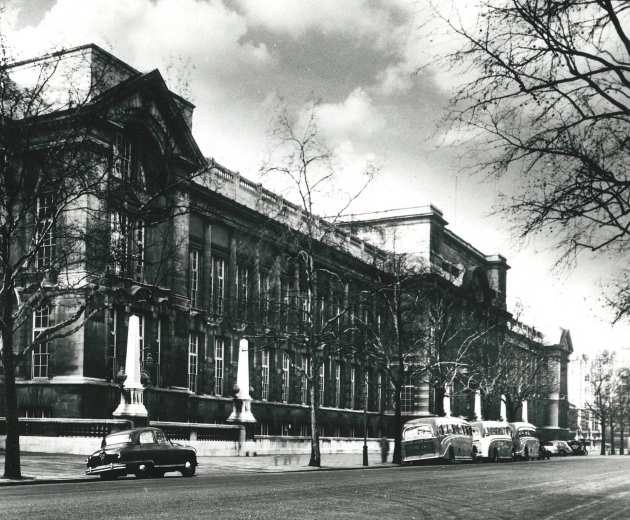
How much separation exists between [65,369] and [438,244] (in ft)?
176

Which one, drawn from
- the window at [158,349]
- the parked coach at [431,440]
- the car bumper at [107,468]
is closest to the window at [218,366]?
the window at [158,349]

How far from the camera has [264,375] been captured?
5709cm

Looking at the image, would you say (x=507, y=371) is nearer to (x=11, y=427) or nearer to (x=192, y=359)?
(x=192, y=359)

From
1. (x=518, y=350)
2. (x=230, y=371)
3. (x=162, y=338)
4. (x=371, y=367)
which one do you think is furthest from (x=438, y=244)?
(x=162, y=338)

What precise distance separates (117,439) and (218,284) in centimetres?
2611

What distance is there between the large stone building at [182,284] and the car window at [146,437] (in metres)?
3.73

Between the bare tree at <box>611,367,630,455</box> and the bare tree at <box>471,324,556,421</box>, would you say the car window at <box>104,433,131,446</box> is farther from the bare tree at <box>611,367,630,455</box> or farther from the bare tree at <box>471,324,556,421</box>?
the bare tree at <box>611,367,630,455</box>

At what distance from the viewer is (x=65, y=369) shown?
129 ft

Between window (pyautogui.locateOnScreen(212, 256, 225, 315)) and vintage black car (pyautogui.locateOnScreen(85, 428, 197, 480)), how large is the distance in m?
24.2

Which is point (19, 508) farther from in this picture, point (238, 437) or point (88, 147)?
point (238, 437)

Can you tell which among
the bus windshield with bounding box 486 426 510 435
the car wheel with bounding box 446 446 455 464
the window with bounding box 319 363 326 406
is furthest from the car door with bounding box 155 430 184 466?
the window with bounding box 319 363 326 406

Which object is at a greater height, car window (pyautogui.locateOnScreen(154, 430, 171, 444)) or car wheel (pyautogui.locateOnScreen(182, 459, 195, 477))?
car window (pyautogui.locateOnScreen(154, 430, 171, 444))

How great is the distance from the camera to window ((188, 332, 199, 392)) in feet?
159

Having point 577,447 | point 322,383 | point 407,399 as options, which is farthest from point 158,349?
point 577,447
